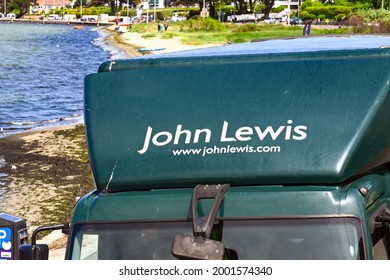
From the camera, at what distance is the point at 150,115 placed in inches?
241

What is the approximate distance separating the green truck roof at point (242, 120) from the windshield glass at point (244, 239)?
0.26 m

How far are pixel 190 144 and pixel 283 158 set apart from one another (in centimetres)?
59

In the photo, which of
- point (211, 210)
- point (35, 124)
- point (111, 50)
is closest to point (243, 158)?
point (211, 210)

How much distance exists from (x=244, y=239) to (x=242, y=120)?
0.74m

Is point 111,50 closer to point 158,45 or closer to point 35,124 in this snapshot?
point 158,45

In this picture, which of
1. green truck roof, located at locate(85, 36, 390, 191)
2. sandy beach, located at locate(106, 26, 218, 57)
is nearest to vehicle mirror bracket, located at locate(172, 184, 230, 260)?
green truck roof, located at locate(85, 36, 390, 191)

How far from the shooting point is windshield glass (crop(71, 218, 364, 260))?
564 centimetres

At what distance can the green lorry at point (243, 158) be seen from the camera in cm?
573

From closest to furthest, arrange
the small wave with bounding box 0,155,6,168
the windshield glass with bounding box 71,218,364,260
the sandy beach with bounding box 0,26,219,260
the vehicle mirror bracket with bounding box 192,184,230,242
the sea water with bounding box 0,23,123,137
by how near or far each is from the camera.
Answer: the vehicle mirror bracket with bounding box 192,184,230,242 < the windshield glass with bounding box 71,218,364,260 < the sandy beach with bounding box 0,26,219,260 < the small wave with bounding box 0,155,6,168 < the sea water with bounding box 0,23,123,137

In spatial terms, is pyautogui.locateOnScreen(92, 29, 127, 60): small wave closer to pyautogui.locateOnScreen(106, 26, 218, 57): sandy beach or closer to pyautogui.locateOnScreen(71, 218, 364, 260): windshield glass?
pyautogui.locateOnScreen(106, 26, 218, 57): sandy beach

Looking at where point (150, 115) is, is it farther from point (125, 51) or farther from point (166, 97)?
point (125, 51)

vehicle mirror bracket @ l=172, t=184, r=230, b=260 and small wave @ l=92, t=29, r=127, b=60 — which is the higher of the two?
vehicle mirror bracket @ l=172, t=184, r=230, b=260

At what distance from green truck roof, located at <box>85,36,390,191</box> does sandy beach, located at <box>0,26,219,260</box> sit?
679cm
